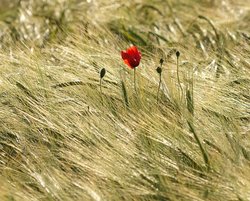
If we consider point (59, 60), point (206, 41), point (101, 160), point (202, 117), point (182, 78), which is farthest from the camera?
point (206, 41)

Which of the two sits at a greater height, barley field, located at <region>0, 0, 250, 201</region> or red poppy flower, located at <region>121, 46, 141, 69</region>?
red poppy flower, located at <region>121, 46, 141, 69</region>

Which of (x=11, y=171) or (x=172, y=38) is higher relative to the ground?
(x=11, y=171)

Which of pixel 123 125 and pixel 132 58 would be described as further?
pixel 132 58

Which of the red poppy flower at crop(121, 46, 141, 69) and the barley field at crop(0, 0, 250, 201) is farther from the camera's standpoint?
the red poppy flower at crop(121, 46, 141, 69)

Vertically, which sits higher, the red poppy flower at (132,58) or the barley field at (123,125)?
the red poppy flower at (132,58)

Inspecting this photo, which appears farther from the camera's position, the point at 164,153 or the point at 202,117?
the point at 202,117

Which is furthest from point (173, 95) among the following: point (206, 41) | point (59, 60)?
point (206, 41)

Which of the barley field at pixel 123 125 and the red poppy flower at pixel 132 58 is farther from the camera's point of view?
the red poppy flower at pixel 132 58

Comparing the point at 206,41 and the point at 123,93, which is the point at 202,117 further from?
the point at 206,41
